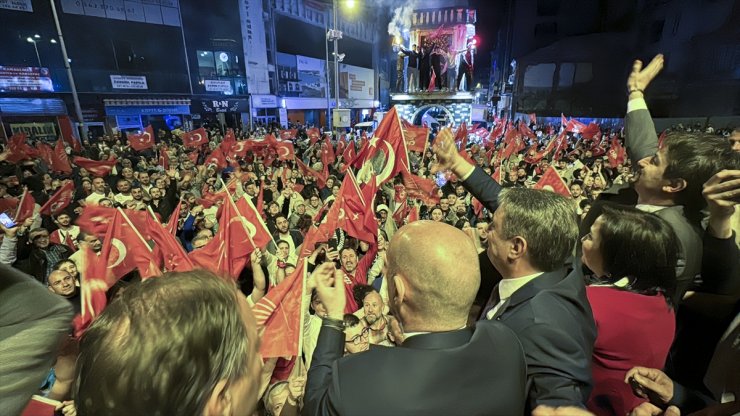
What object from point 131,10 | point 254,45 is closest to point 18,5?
point 131,10

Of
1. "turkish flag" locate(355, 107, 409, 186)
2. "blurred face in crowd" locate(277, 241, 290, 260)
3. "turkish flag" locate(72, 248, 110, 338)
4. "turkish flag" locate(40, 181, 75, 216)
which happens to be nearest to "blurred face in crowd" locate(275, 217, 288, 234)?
"blurred face in crowd" locate(277, 241, 290, 260)

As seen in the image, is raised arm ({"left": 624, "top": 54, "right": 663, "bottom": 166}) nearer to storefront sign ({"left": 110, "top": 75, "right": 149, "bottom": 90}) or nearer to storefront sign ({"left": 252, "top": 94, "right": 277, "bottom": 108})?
storefront sign ({"left": 110, "top": 75, "right": 149, "bottom": 90})

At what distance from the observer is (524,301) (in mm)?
1806

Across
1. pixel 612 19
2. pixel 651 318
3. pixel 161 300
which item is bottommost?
pixel 651 318

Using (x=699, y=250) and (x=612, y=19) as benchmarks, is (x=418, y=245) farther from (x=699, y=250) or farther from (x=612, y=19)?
(x=612, y=19)

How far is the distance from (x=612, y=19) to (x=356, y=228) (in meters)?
37.8

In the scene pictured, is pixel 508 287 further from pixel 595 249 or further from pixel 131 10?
pixel 131 10

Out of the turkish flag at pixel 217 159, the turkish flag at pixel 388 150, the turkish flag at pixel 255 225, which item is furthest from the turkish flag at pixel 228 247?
the turkish flag at pixel 217 159

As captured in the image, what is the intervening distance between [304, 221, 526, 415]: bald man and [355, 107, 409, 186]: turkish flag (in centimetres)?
544

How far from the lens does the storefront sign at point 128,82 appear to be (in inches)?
1029

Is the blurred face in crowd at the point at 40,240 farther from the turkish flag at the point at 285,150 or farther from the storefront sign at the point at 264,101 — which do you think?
the storefront sign at the point at 264,101

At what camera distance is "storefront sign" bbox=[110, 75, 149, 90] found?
26.1 metres

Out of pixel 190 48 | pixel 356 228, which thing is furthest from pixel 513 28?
pixel 356 228

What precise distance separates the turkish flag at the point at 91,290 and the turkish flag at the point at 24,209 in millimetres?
3675
